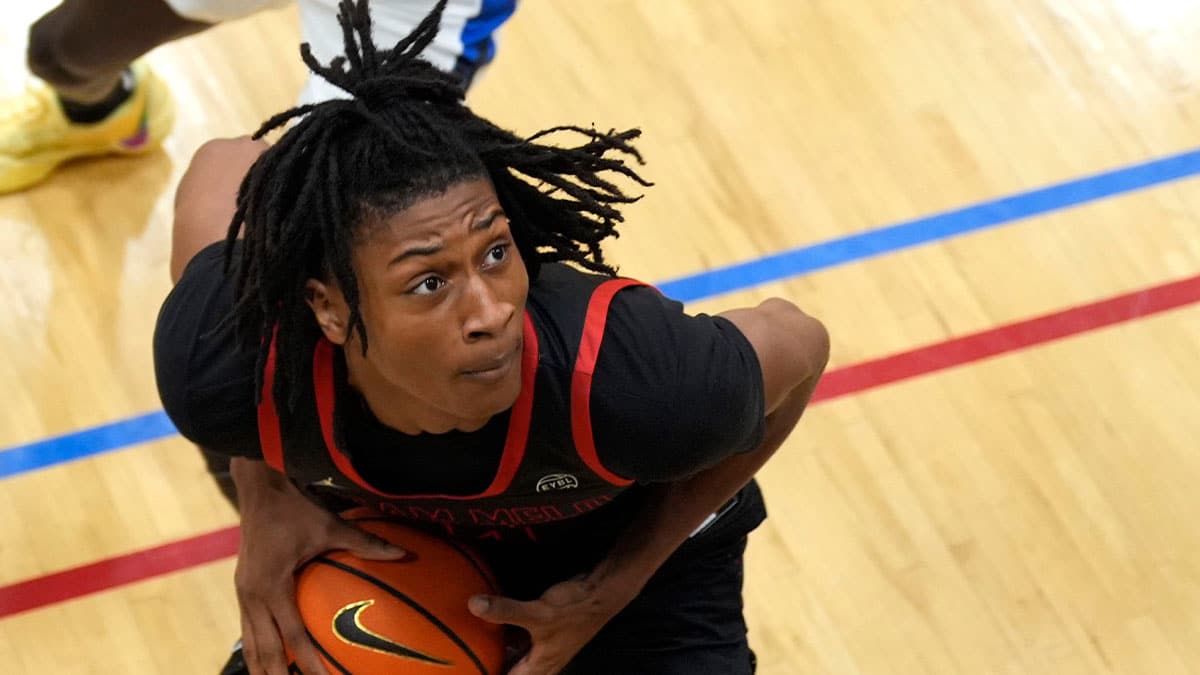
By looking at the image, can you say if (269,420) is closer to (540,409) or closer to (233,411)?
(233,411)

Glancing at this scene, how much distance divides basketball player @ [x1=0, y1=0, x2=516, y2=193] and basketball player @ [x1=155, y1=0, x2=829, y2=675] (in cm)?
33

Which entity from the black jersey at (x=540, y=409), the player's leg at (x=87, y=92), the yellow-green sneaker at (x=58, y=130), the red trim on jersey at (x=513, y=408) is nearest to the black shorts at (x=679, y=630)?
the black jersey at (x=540, y=409)

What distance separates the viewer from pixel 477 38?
2.33 metres

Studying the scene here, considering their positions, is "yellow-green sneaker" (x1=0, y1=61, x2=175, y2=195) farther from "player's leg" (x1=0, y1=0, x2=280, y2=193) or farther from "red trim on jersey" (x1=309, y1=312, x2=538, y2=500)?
"red trim on jersey" (x1=309, y1=312, x2=538, y2=500)

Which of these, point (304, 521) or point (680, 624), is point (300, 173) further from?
point (680, 624)

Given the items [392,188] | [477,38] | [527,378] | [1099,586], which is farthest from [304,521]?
[1099,586]

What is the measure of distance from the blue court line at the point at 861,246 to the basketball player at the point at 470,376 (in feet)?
2.45

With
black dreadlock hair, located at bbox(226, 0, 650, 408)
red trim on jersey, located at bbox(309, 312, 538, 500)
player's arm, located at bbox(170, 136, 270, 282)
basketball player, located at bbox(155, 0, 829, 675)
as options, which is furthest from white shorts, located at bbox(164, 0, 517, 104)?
red trim on jersey, located at bbox(309, 312, 538, 500)

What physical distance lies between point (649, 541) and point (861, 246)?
1222mm

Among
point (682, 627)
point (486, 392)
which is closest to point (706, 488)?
point (682, 627)

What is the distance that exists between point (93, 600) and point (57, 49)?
3.41 feet

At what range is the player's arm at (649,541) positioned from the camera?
1.97 meters

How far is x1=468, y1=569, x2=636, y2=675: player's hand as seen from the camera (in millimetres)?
1980

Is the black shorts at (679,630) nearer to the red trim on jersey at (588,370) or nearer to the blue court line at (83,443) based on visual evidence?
the red trim on jersey at (588,370)
